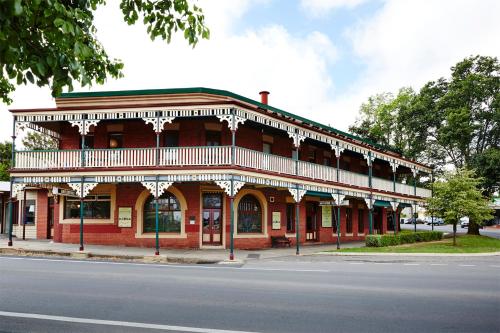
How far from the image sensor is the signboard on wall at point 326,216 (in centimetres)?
2947

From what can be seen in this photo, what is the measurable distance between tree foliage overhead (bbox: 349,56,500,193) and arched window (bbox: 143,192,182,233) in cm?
2278

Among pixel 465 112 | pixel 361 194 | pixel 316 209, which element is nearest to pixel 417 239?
pixel 361 194

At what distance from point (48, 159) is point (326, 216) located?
16958mm

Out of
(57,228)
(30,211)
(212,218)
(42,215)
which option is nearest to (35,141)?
(30,211)

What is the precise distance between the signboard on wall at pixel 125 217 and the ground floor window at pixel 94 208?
2.30 feet

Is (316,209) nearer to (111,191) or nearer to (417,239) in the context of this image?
(417,239)

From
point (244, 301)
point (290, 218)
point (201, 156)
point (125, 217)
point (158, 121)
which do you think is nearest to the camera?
point (244, 301)

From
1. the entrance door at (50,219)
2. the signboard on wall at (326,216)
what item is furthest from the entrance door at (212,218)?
the entrance door at (50,219)

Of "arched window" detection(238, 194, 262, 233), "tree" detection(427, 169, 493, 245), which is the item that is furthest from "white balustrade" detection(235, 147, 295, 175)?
"tree" detection(427, 169, 493, 245)

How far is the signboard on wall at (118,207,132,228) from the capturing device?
22.8 metres

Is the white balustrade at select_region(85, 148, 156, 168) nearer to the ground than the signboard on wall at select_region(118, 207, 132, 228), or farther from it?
farther from it

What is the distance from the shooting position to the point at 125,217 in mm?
22891

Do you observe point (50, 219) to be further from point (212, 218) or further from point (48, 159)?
point (212, 218)

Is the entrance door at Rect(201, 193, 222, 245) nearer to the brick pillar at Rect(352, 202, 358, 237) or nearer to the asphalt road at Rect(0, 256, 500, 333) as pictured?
the asphalt road at Rect(0, 256, 500, 333)
